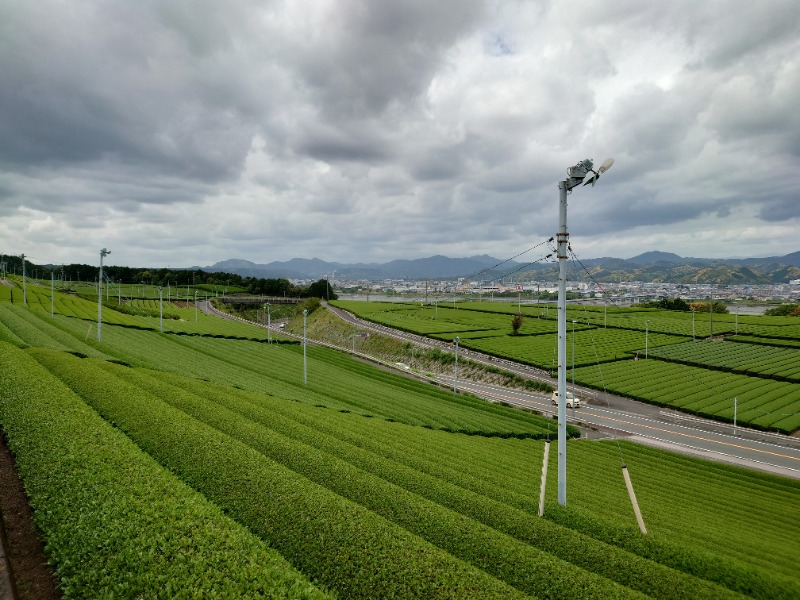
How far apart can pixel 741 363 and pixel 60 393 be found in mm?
87470

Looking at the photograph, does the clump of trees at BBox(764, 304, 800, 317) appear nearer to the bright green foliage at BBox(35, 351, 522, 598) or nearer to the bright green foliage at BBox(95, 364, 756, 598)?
the bright green foliage at BBox(95, 364, 756, 598)

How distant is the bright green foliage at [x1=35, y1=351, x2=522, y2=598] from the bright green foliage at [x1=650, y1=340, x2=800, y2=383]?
74.7 metres

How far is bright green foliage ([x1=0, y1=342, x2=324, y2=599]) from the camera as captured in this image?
8078 mm

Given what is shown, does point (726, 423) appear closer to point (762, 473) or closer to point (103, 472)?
point (762, 473)

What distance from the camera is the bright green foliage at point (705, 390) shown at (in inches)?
1902

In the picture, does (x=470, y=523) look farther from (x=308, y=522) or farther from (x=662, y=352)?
(x=662, y=352)

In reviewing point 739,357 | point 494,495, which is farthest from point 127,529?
point 739,357

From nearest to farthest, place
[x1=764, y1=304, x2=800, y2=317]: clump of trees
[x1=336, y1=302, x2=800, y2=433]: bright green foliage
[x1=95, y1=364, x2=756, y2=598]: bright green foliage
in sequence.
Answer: [x1=95, y1=364, x2=756, y2=598]: bright green foliage
[x1=336, y1=302, x2=800, y2=433]: bright green foliage
[x1=764, y1=304, x2=800, y2=317]: clump of trees

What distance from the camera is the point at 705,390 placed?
2282 inches

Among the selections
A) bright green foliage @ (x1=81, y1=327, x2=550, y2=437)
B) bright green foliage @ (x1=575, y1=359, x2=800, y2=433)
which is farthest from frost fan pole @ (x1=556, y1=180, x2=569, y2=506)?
bright green foliage @ (x1=575, y1=359, x2=800, y2=433)

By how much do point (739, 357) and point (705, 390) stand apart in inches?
945

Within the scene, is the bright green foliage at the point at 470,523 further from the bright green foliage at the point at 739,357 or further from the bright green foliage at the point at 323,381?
the bright green foliage at the point at 739,357

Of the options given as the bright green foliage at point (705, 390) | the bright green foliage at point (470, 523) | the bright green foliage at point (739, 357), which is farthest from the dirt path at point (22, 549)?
the bright green foliage at point (739, 357)

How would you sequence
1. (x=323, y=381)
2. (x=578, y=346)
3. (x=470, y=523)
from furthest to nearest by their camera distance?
(x=578, y=346) < (x=323, y=381) < (x=470, y=523)
